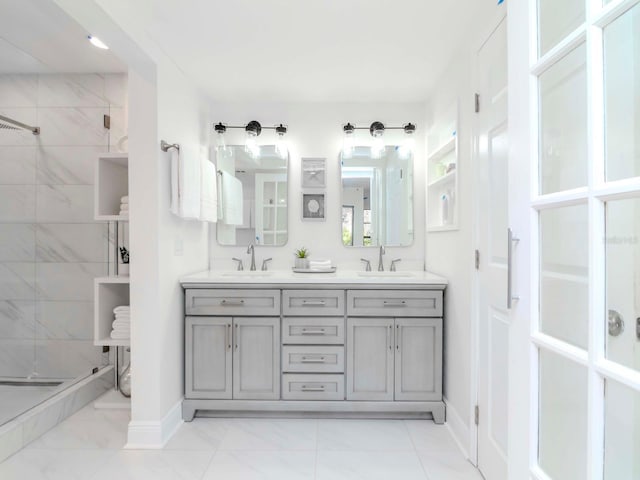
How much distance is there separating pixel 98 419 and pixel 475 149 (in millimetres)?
2929

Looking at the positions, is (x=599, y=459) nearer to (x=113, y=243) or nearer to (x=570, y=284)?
(x=570, y=284)

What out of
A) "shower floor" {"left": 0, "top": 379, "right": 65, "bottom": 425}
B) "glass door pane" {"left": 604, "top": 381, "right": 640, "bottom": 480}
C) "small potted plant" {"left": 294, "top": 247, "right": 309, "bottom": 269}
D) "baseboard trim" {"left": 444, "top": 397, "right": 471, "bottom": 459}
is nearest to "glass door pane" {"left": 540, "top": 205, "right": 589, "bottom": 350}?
"glass door pane" {"left": 604, "top": 381, "right": 640, "bottom": 480}

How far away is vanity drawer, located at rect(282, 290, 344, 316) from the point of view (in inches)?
95.8

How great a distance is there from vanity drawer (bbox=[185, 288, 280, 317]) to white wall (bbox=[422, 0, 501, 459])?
116cm

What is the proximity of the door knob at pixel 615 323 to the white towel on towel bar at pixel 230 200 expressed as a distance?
8.78 feet

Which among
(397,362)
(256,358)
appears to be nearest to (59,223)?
(256,358)

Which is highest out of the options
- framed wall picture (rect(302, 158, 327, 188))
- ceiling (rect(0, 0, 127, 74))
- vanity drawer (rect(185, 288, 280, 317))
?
ceiling (rect(0, 0, 127, 74))

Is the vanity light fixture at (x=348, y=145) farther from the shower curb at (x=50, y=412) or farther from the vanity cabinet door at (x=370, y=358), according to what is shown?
the shower curb at (x=50, y=412)

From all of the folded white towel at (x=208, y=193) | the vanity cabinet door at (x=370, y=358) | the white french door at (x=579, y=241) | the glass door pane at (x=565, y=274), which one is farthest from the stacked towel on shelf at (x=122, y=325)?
the glass door pane at (x=565, y=274)

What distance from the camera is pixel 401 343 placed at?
240cm

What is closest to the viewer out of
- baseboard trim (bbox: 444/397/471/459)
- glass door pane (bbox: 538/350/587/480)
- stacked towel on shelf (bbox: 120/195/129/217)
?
glass door pane (bbox: 538/350/587/480)

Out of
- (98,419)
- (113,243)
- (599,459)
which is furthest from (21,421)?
(599,459)

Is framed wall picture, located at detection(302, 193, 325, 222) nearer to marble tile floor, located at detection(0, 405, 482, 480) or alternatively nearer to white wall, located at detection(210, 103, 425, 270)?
white wall, located at detection(210, 103, 425, 270)

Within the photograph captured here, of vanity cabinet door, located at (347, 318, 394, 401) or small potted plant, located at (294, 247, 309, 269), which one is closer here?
vanity cabinet door, located at (347, 318, 394, 401)
